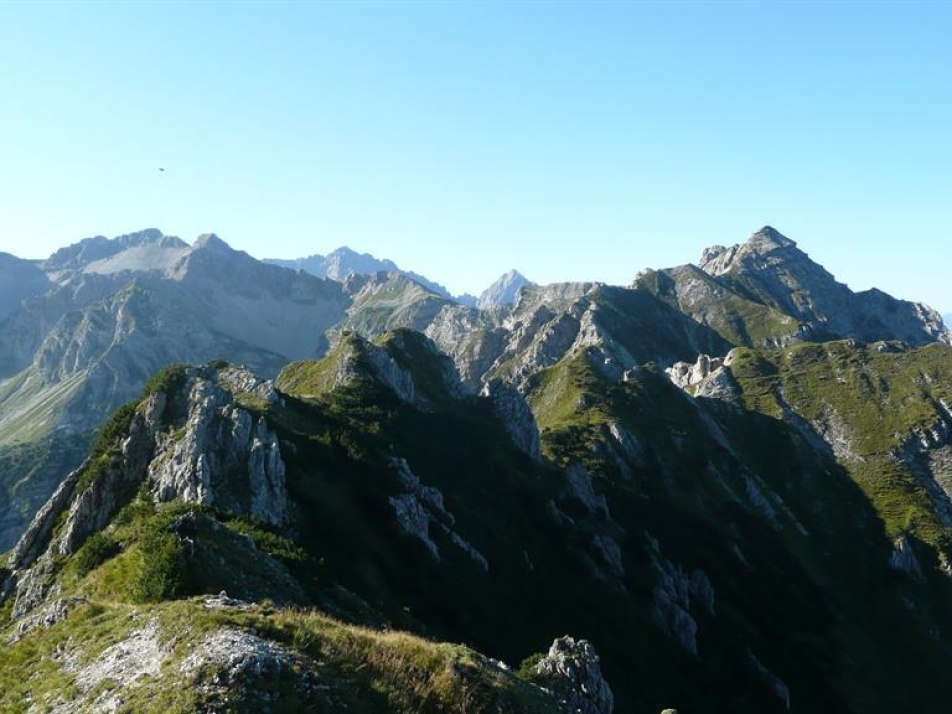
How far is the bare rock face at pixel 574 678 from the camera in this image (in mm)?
37084

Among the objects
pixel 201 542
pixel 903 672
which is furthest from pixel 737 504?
pixel 201 542

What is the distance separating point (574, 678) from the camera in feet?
132

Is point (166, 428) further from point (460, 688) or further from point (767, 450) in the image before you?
point (767, 450)

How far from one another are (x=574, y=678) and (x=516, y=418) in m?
85.6

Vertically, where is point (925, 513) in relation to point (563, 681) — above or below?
above

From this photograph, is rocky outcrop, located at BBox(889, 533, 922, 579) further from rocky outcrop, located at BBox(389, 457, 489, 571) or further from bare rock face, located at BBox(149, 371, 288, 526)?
bare rock face, located at BBox(149, 371, 288, 526)

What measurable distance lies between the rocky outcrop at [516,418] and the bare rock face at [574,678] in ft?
244

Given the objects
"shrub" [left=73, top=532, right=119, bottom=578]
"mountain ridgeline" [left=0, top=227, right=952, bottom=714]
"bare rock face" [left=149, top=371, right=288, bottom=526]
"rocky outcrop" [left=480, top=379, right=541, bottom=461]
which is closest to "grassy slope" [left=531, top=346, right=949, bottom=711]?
"mountain ridgeline" [left=0, top=227, right=952, bottom=714]

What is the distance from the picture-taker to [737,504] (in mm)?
146125

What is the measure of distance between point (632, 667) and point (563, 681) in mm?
37341

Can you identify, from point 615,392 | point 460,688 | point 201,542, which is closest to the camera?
point 460,688

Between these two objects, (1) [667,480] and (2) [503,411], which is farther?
(1) [667,480]

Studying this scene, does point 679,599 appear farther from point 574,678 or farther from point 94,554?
point 94,554

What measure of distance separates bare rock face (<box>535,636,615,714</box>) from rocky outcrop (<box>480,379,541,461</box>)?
74.5 meters
